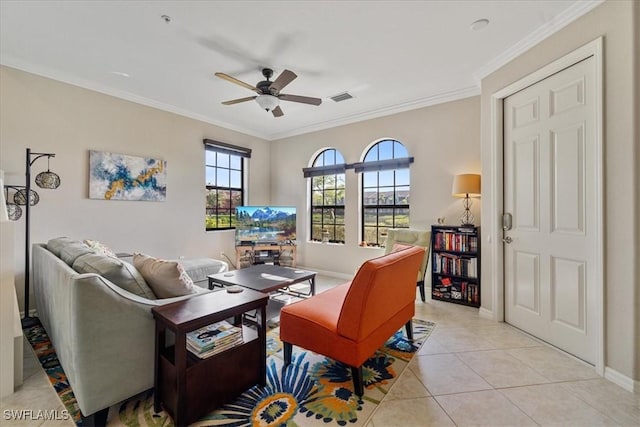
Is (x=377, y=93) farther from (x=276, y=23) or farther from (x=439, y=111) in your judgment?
(x=276, y=23)

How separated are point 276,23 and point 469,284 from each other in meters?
3.60

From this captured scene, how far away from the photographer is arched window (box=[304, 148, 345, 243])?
5.26 m

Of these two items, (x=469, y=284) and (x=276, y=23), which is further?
(x=469, y=284)

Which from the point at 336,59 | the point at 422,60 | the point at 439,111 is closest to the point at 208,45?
the point at 336,59

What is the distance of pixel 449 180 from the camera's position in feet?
13.3

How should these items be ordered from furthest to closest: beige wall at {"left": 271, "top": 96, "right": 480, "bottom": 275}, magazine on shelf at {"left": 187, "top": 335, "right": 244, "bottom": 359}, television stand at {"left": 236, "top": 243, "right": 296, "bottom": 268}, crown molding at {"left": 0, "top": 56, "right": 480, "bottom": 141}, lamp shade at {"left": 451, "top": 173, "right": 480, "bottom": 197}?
1. television stand at {"left": 236, "top": 243, "right": 296, "bottom": 268}
2. beige wall at {"left": 271, "top": 96, "right": 480, "bottom": 275}
3. lamp shade at {"left": 451, "top": 173, "right": 480, "bottom": 197}
4. crown molding at {"left": 0, "top": 56, "right": 480, "bottom": 141}
5. magazine on shelf at {"left": 187, "top": 335, "right": 244, "bottom": 359}

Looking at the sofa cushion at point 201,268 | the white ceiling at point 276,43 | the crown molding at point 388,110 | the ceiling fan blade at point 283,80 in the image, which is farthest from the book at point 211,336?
the crown molding at point 388,110

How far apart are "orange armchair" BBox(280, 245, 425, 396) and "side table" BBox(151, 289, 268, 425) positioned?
0.30 metres

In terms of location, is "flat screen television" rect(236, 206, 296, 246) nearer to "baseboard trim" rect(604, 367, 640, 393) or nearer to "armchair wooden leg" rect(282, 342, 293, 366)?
"armchair wooden leg" rect(282, 342, 293, 366)

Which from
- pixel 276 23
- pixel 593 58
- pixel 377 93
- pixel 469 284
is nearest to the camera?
pixel 593 58

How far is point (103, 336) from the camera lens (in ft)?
4.99

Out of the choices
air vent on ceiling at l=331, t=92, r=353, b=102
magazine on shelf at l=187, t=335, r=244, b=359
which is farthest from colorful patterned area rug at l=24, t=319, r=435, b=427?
air vent on ceiling at l=331, t=92, r=353, b=102

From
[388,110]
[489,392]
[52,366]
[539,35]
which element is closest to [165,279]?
[52,366]

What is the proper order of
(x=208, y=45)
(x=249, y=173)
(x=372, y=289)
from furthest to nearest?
(x=249, y=173) < (x=208, y=45) < (x=372, y=289)
